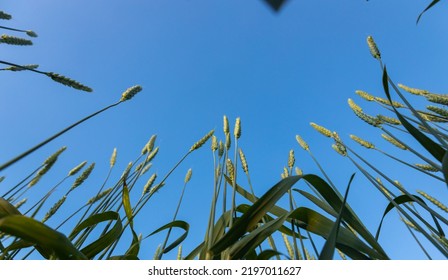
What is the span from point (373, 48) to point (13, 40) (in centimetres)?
99

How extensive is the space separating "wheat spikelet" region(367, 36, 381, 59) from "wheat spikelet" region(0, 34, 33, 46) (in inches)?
38.4

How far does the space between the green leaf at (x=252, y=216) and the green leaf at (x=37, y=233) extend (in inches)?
8.2

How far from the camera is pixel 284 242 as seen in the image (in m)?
1.03

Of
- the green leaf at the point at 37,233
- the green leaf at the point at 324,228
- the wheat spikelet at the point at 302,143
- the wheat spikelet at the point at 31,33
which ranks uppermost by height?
the wheat spikelet at the point at 31,33

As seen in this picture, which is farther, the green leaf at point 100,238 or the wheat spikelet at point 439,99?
the wheat spikelet at point 439,99

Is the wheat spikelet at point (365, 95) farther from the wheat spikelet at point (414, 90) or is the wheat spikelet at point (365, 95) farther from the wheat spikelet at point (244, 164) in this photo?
the wheat spikelet at point (244, 164)

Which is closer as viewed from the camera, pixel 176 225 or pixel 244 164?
pixel 176 225

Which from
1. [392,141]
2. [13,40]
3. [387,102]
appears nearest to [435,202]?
[392,141]

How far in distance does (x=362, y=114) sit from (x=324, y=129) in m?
0.12

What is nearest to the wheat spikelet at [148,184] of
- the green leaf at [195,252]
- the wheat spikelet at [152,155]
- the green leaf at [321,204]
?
the wheat spikelet at [152,155]

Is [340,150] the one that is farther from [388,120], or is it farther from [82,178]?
[82,178]

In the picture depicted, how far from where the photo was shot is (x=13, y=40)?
1.00 metres

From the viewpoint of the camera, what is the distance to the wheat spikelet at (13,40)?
A: 0.98 metres
